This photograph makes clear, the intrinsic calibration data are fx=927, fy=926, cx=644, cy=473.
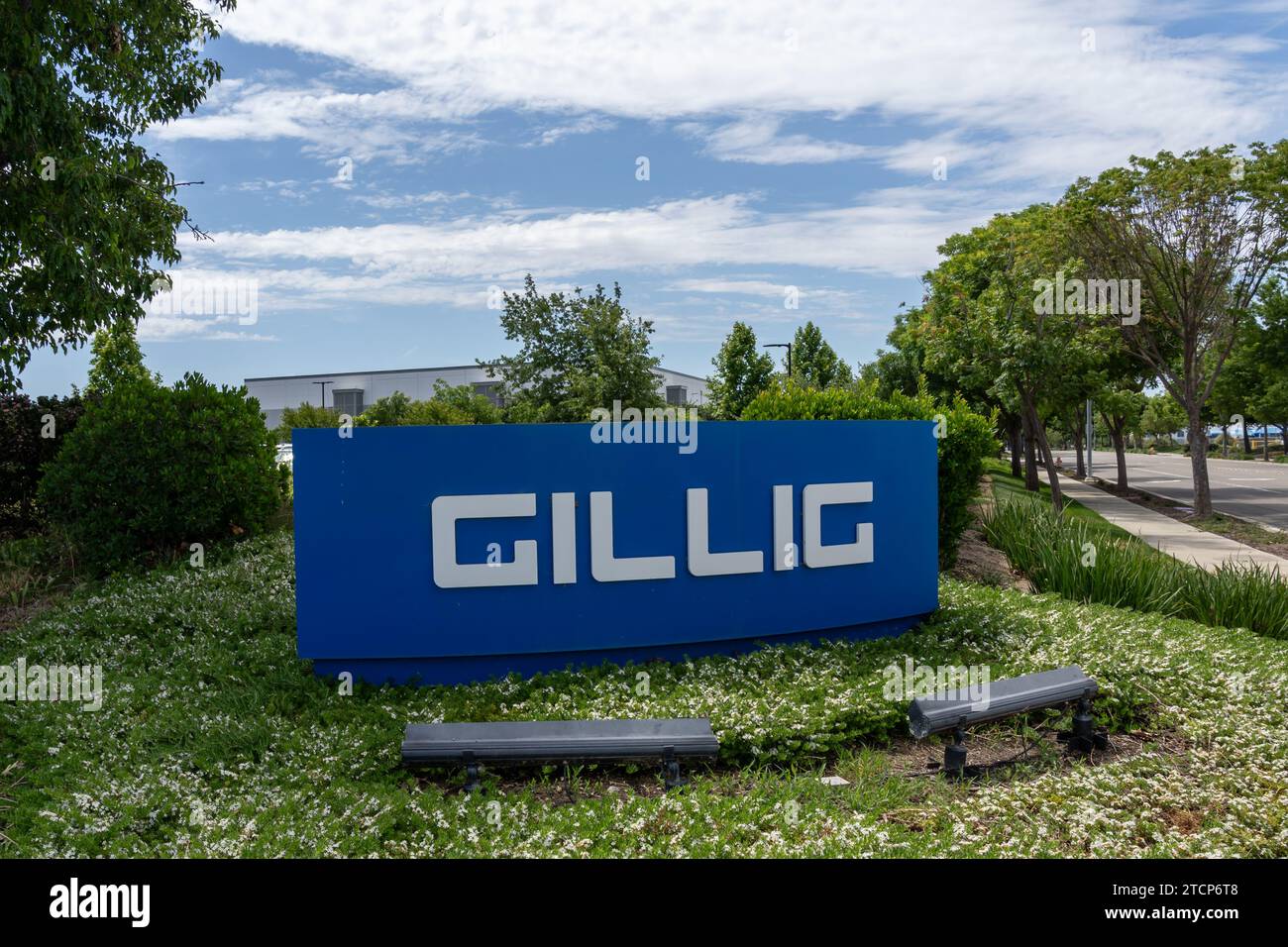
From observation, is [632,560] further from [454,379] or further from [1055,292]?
[454,379]

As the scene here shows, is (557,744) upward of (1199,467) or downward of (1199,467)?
downward

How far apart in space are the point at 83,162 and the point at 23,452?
198 inches

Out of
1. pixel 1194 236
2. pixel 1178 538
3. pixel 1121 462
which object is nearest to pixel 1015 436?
pixel 1121 462

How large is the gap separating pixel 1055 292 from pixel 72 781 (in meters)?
19.4

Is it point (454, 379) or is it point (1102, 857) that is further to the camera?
point (454, 379)

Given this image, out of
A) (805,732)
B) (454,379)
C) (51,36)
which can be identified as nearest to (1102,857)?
(805,732)

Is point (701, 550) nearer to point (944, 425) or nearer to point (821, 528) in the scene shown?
point (821, 528)

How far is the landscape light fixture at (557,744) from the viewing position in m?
4.54

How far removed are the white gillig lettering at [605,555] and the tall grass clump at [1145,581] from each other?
537 centimetres

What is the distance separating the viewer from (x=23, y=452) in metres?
11.4

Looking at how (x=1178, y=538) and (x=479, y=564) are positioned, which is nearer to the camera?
(x=479, y=564)
